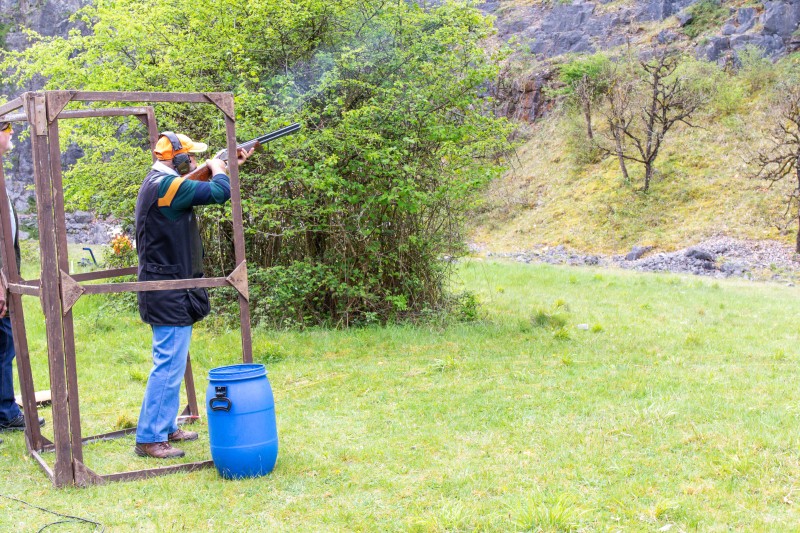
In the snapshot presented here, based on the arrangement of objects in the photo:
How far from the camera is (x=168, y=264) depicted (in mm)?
5332

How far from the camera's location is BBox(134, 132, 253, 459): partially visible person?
17.0ft

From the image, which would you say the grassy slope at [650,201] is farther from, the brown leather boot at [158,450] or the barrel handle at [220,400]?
the barrel handle at [220,400]

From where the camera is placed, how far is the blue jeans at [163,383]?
532 cm

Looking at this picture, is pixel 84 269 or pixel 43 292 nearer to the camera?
pixel 43 292

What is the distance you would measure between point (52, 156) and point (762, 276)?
66.9 feet

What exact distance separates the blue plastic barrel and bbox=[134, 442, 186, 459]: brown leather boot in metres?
0.67

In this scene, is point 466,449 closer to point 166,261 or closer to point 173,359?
point 173,359

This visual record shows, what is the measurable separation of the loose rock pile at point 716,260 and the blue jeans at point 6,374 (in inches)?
575

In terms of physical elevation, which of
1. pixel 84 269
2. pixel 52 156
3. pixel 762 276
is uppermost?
pixel 52 156

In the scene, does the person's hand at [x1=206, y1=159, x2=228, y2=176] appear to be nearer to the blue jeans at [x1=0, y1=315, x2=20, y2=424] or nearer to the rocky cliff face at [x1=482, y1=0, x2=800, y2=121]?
the blue jeans at [x1=0, y1=315, x2=20, y2=424]

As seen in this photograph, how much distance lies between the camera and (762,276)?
68.8ft

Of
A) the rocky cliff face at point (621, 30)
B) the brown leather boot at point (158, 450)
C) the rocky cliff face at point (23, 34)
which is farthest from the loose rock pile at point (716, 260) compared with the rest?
the rocky cliff face at point (23, 34)

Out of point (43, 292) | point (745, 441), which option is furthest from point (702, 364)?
point (43, 292)

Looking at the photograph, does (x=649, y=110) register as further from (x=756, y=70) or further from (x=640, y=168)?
(x=756, y=70)
